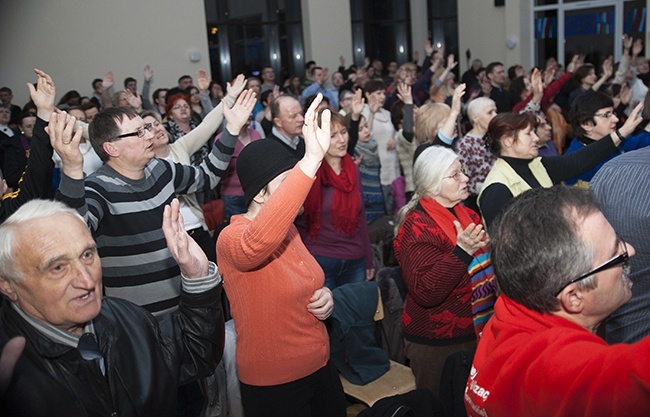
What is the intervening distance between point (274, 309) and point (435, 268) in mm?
695

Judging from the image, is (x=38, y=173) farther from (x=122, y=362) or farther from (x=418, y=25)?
(x=418, y=25)

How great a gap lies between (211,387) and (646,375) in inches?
75.9

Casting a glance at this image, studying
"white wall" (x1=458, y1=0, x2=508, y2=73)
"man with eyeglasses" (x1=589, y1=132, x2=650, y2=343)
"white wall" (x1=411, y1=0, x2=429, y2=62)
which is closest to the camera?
"man with eyeglasses" (x1=589, y1=132, x2=650, y2=343)

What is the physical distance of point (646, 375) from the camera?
1032 mm

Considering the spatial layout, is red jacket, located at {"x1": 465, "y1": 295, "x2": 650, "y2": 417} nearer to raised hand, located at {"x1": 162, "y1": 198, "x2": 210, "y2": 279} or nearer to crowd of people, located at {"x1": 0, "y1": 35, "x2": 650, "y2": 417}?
crowd of people, located at {"x1": 0, "y1": 35, "x2": 650, "y2": 417}

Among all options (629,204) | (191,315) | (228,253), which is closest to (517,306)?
(629,204)

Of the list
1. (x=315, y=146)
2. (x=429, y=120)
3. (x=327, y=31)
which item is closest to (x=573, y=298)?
(x=315, y=146)

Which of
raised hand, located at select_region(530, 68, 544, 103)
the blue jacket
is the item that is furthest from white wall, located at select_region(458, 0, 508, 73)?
the blue jacket

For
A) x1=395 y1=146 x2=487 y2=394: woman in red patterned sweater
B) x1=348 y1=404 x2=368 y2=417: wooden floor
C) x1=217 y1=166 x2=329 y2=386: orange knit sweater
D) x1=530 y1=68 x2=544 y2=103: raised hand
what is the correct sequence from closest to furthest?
1. x1=217 y1=166 x2=329 y2=386: orange knit sweater
2. x1=395 y1=146 x2=487 y2=394: woman in red patterned sweater
3. x1=348 y1=404 x2=368 y2=417: wooden floor
4. x1=530 y1=68 x2=544 y2=103: raised hand

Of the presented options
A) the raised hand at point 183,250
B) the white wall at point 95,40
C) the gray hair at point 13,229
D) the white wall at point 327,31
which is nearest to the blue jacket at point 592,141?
the raised hand at point 183,250

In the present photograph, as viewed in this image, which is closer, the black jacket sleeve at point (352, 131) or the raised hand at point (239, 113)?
the raised hand at point (239, 113)

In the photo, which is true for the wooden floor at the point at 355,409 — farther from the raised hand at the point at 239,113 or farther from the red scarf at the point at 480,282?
the raised hand at the point at 239,113

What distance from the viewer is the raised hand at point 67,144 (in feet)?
7.21

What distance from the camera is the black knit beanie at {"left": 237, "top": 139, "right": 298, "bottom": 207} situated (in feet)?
6.71
